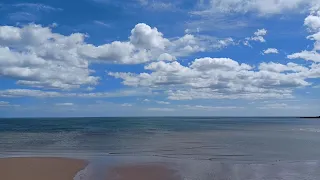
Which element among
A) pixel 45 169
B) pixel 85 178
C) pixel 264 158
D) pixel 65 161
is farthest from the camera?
pixel 264 158

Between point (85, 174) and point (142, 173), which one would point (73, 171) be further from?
point (142, 173)

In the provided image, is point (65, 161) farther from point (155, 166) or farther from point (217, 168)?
point (217, 168)

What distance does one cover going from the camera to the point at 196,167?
21.9 metres

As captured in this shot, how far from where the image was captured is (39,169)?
20328 mm

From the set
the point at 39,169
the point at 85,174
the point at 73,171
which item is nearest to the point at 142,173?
the point at 85,174

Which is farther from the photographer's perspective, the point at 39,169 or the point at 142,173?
the point at 39,169

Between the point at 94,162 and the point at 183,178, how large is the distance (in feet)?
27.7

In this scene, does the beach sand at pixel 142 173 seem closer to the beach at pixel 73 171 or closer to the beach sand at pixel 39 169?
the beach at pixel 73 171

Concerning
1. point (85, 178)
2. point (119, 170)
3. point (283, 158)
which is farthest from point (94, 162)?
point (283, 158)

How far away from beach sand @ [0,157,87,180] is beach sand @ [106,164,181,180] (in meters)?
2.42

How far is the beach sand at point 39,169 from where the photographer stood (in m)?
18.3

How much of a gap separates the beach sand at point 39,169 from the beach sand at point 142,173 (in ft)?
7.93

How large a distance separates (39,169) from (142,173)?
6.64m

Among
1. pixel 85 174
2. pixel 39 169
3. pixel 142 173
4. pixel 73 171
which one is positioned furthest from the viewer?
pixel 39 169
